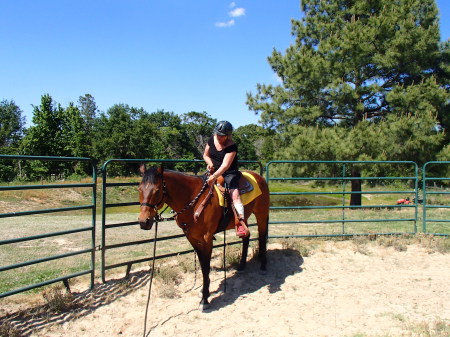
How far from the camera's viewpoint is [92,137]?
4897cm

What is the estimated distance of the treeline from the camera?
33.1 meters

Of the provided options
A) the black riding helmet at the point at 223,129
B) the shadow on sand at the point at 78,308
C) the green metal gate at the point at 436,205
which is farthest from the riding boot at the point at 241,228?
the green metal gate at the point at 436,205

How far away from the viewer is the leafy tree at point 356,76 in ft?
42.8

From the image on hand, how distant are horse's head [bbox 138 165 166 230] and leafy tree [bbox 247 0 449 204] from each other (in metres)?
10.3

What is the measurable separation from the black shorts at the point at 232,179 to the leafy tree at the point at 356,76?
30.0 feet

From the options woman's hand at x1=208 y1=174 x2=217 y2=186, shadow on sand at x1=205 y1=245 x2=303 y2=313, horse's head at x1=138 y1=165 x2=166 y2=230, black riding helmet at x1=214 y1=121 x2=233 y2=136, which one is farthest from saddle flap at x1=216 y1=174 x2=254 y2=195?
shadow on sand at x1=205 y1=245 x2=303 y2=313

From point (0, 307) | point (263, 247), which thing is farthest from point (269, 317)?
point (0, 307)

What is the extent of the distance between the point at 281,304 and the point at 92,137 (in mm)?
49167

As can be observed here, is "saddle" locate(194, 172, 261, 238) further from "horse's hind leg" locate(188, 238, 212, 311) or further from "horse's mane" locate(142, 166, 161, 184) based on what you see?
"horse's mane" locate(142, 166, 161, 184)

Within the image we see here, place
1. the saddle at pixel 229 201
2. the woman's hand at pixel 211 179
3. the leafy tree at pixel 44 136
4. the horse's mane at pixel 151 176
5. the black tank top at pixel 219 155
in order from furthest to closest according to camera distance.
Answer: the leafy tree at pixel 44 136, the black tank top at pixel 219 155, the saddle at pixel 229 201, the woman's hand at pixel 211 179, the horse's mane at pixel 151 176

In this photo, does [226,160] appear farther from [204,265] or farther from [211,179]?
[204,265]

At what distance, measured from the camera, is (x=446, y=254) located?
6293mm

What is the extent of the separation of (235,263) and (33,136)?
33.8 meters

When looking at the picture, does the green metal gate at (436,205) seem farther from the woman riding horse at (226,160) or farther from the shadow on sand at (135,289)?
the woman riding horse at (226,160)
